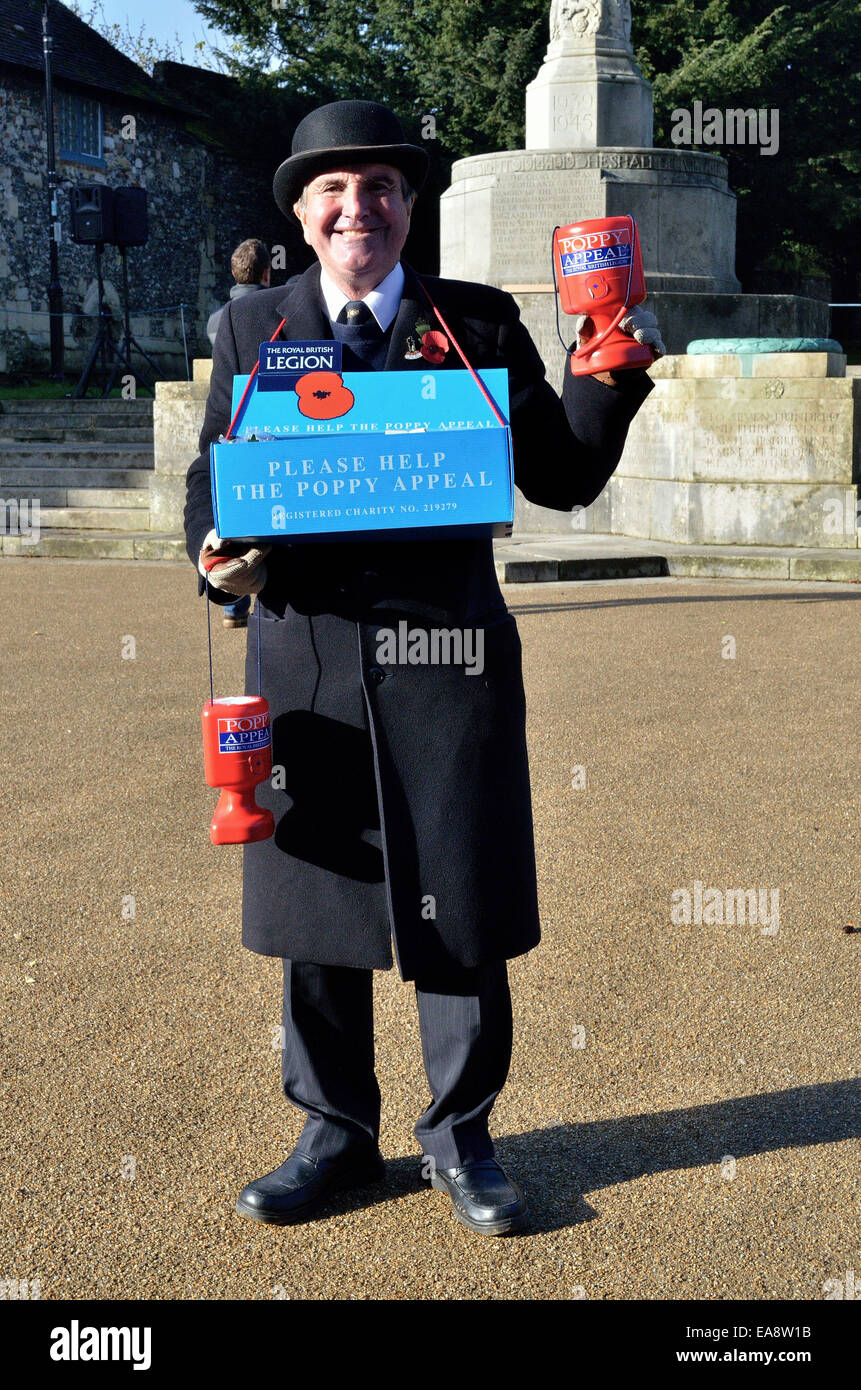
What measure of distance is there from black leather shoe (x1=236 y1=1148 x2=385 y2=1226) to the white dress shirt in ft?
5.49

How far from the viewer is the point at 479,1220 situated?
2.93 m

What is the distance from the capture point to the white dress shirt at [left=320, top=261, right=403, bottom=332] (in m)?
2.85

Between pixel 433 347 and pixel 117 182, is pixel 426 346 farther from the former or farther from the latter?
pixel 117 182

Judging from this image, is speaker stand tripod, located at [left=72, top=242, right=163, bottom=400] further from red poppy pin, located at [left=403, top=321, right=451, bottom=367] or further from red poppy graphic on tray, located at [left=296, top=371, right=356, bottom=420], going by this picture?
red poppy graphic on tray, located at [left=296, top=371, right=356, bottom=420]

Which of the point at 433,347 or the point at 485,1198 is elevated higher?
the point at 433,347

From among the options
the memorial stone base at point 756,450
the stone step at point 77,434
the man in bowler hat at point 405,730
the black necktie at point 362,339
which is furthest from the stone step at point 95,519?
the black necktie at point 362,339

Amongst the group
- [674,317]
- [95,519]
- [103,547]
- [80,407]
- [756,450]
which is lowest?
[103,547]

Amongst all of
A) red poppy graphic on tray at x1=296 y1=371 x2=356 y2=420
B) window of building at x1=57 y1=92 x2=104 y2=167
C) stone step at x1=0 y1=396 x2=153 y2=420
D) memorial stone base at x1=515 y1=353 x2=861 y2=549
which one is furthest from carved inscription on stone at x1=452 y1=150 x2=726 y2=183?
window of building at x1=57 y1=92 x2=104 y2=167

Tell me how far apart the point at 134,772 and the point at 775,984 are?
10.5ft

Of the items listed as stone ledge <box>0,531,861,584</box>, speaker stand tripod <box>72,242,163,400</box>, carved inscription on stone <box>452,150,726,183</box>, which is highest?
carved inscription on stone <box>452,150,726,183</box>

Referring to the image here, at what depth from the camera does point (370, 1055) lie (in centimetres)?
315

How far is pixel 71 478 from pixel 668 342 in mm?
6942

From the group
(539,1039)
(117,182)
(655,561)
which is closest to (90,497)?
(655,561)

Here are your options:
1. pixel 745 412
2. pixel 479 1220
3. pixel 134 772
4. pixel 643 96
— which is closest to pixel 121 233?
pixel 643 96
